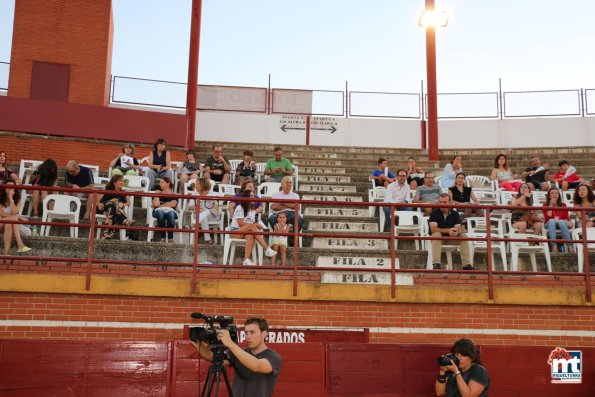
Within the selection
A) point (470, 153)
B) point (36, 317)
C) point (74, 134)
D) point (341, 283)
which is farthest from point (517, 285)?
point (74, 134)

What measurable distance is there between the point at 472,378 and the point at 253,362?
10.2ft

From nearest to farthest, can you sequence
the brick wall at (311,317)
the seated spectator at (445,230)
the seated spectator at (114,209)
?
the brick wall at (311,317), the seated spectator at (445,230), the seated spectator at (114,209)

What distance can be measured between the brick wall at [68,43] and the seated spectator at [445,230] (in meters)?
12.1

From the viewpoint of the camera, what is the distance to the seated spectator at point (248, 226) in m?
A: 11.7

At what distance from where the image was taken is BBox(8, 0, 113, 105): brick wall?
20.5 m

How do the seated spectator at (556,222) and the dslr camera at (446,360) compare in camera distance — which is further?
the seated spectator at (556,222)

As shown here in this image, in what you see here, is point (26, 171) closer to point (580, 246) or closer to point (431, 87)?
point (580, 246)

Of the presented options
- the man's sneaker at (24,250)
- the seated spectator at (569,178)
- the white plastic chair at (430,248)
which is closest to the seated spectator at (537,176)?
the seated spectator at (569,178)

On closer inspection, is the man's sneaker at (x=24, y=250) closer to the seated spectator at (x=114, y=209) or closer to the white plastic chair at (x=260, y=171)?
the seated spectator at (x=114, y=209)

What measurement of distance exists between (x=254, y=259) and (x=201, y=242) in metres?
1.52

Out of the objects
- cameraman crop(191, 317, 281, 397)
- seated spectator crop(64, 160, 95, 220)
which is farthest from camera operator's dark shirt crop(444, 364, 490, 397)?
seated spectator crop(64, 160, 95, 220)

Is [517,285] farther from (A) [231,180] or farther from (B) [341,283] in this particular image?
(A) [231,180]

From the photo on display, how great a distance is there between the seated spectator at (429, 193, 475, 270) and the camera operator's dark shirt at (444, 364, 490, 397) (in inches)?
135

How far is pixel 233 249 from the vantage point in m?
12.2
